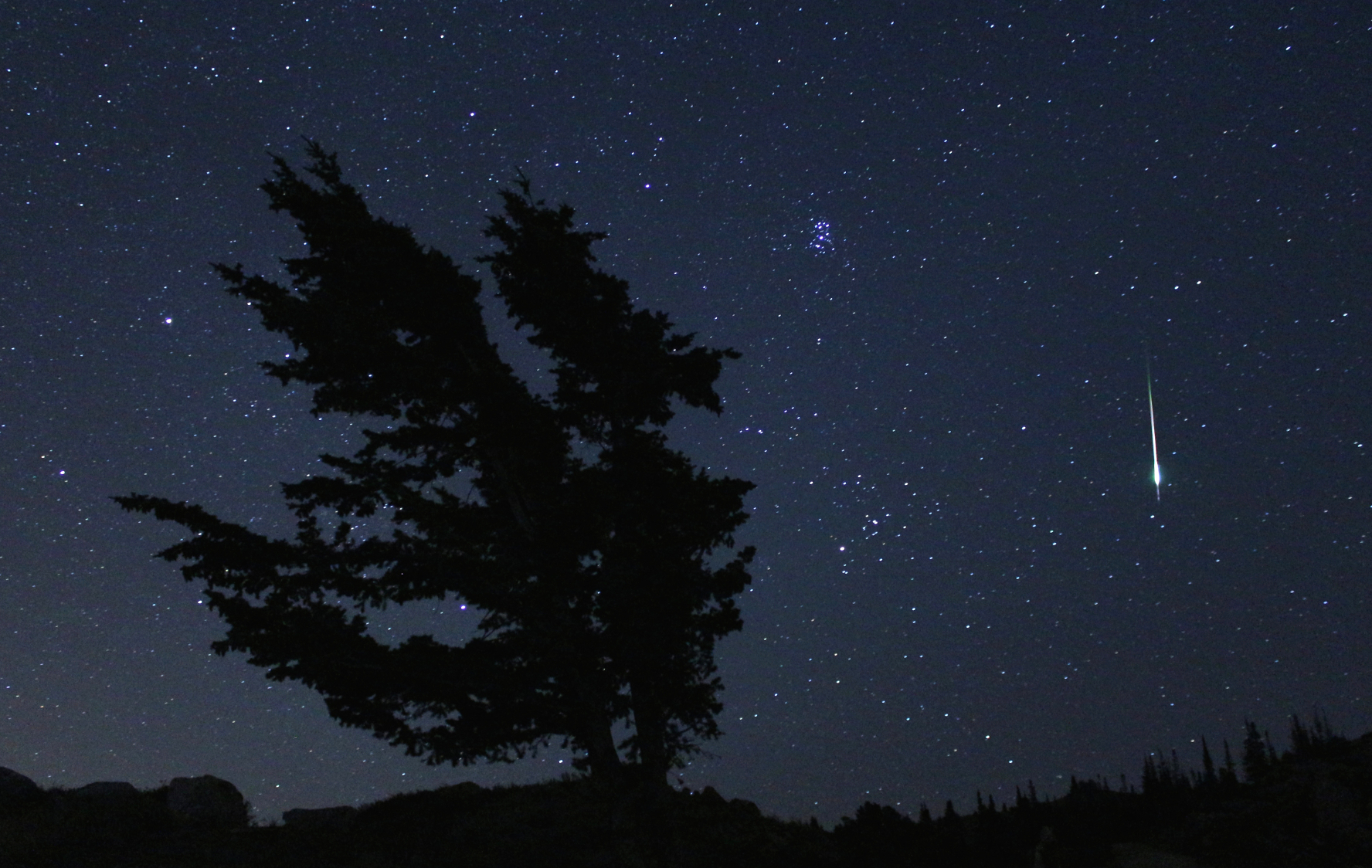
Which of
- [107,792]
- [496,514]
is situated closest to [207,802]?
[107,792]

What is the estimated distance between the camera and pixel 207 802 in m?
20.4

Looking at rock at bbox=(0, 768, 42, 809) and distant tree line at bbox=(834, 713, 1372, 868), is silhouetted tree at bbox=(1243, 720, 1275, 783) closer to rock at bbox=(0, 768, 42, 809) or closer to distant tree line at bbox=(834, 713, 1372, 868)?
distant tree line at bbox=(834, 713, 1372, 868)

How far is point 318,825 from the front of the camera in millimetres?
18297

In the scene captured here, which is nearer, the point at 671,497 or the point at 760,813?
the point at 671,497

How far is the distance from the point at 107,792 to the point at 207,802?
81.1 inches

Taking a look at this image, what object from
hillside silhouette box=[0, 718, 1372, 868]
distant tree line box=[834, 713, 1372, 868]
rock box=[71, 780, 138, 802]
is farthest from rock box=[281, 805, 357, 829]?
distant tree line box=[834, 713, 1372, 868]

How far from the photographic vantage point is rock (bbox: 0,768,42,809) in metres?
20.8

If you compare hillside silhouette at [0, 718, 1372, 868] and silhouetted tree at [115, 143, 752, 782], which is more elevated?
silhouetted tree at [115, 143, 752, 782]

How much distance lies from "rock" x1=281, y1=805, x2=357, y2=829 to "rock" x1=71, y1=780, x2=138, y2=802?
12.6 ft

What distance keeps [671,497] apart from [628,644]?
8.86 feet

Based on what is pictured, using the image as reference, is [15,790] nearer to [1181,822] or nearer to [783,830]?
[783,830]

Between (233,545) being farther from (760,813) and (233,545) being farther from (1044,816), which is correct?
(1044,816)

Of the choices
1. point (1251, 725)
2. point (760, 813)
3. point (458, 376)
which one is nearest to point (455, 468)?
point (458, 376)

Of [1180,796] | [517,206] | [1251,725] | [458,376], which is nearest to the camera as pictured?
[1180,796]
